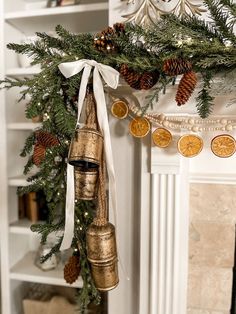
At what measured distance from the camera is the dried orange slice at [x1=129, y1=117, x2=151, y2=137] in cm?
97

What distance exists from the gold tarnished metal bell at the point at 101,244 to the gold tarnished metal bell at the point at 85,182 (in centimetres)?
11

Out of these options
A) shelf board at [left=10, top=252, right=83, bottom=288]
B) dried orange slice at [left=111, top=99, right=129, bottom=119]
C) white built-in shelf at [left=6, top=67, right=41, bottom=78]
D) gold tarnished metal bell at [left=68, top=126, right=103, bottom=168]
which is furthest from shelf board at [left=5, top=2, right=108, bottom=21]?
shelf board at [left=10, top=252, right=83, bottom=288]

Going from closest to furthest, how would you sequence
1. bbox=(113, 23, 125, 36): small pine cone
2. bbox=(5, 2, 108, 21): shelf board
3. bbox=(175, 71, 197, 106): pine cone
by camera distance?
bbox=(175, 71, 197, 106): pine cone → bbox=(113, 23, 125, 36): small pine cone → bbox=(5, 2, 108, 21): shelf board

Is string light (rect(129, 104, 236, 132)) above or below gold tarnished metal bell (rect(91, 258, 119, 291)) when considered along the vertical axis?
above

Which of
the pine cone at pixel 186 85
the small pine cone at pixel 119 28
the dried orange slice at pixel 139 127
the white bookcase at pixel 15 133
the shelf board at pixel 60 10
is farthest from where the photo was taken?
the white bookcase at pixel 15 133

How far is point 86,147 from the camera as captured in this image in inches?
30.9

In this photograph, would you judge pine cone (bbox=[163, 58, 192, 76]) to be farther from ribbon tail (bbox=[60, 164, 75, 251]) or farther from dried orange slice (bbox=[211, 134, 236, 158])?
ribbon tail (bbox=[60, 164, 75, 251])

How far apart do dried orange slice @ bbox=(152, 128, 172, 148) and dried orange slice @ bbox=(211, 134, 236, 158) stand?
152 mm

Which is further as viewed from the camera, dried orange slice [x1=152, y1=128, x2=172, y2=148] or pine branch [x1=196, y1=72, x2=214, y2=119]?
dried orange slice [x1=152, y1=128, x2=172, y2=148]

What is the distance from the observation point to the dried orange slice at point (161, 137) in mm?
950

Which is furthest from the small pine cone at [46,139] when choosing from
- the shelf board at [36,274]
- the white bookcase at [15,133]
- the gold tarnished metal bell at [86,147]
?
the shelf board at [36,274]

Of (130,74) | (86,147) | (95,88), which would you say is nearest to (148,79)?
(130,74)

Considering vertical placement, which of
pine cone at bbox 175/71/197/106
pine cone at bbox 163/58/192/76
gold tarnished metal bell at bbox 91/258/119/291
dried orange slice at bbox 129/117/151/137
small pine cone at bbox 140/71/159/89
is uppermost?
pine cone at bbox 163/58/192/76

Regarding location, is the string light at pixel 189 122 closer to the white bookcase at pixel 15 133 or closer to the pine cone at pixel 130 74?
the pine cone at pixel 130 74
